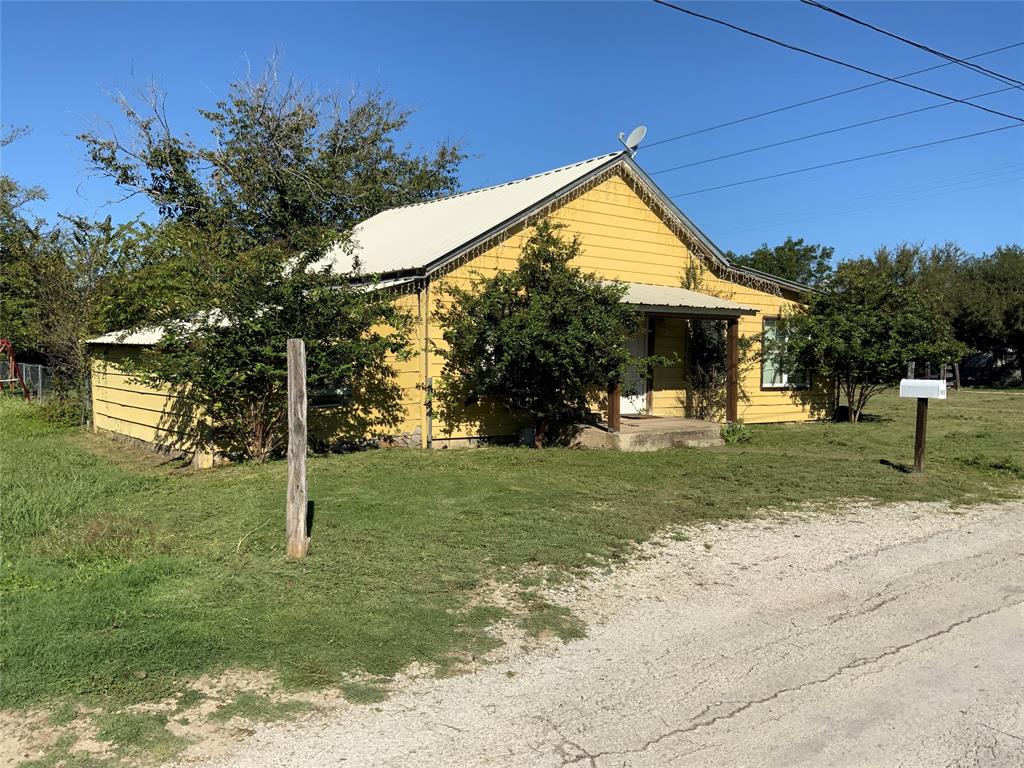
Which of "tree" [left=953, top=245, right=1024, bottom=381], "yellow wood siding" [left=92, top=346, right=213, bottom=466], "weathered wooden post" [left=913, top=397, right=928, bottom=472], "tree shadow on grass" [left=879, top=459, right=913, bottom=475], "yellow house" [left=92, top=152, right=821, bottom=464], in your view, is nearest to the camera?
"weathered wooden post" [left=913, top=397, right=928, bottom=472]

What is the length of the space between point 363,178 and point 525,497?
22.5 meters

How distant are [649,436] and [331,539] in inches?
263

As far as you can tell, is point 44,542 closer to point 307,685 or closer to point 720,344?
point 307,685

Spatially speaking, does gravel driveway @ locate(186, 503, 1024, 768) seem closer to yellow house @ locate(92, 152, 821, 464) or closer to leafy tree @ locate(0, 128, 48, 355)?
yellow house @ locate(92, 152, 821, 464)

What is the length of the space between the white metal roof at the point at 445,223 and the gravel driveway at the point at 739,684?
24.6 feet

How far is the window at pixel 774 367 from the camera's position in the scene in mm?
15930

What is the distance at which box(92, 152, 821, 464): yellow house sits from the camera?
11633 mm

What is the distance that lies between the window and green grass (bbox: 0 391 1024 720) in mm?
3729

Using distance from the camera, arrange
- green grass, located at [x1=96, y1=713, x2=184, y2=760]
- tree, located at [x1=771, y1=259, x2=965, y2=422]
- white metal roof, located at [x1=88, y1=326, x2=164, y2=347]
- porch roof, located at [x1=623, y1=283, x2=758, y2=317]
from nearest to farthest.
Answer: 1. green grass, located at [x1=96, y1=713, x2=184, y2=760]
2. white metal roof, located at [x1=88, y1=326, x2=164, y2=347]
3. porch roof, located at [x1=623, y1=283, x2=758, y2=317]
4. tree, located at [x1=771, y1=259, x2=965, y2=422]

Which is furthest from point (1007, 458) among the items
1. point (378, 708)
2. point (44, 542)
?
point (44, 542)

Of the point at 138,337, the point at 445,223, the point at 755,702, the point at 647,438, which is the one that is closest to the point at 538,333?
the point at 647,438

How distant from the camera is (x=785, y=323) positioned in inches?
627

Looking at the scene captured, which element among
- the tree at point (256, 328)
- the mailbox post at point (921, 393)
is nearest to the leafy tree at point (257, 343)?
the tree at point (256, 328)

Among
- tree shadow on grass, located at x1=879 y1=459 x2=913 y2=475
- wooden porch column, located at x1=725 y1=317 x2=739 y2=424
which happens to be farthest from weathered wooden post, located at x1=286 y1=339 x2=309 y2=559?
wooden porch column, located at x1=725 y1=317 x2=739 y2=424
